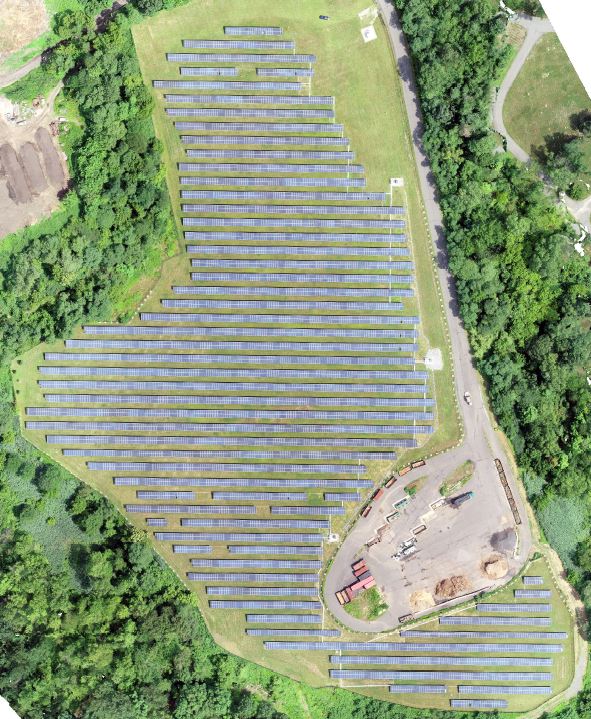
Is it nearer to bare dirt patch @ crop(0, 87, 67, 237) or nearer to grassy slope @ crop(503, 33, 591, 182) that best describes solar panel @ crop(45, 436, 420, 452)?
bare dirt patch @ crop(0, 87, 67, 237)

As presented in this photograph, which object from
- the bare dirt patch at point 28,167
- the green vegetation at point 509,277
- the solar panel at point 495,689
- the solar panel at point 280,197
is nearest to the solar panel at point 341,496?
the green vegetation at point 509,277

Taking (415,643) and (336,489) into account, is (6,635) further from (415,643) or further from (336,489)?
(415,643)

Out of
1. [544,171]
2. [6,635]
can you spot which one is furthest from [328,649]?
[544,171]

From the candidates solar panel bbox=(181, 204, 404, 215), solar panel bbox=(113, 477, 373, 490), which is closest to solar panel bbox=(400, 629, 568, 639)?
solar panel bbox=(113, 477, 373, 490)

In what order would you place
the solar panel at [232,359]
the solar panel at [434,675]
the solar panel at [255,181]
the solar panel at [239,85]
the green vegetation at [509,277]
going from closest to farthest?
the green vegetation at [509,277], the solar panel at [434,675], the solar panel at [232,359], the solar panel at [255,181], the solar panel at [239,85]

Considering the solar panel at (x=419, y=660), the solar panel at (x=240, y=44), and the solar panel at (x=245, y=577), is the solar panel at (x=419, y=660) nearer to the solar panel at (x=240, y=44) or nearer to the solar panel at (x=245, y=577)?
the solar panel at (x=245, y=577)

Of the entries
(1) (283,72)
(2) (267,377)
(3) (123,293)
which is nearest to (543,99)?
(1) (283,72)
